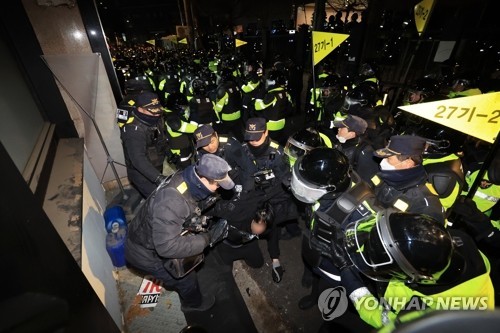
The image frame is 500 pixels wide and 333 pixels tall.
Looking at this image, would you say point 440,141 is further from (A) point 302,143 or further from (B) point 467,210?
(A) point 302,143

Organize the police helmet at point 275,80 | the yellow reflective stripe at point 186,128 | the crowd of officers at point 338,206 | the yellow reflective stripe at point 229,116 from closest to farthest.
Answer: the crowd of officers at point 338,206 < the yellow reflective stripe at point 186,128 < the yellow reflective stripe at point 229,116 < the police helmet at point 275,80

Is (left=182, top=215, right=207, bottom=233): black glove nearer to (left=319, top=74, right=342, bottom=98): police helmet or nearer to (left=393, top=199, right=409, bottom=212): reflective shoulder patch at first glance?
(left=393, top=199, right=409, bottom=212): reflective shoulder patch

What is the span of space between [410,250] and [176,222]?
6.97ft

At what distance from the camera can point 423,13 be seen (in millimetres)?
6449

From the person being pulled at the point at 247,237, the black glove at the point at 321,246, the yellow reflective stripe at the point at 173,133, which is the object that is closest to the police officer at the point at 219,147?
the person being pulled at the point at 247,237

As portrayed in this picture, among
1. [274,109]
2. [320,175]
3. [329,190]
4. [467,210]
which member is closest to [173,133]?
[274,109]

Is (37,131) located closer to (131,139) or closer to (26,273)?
(131,139)

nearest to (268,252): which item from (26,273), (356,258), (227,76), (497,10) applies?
(356,258)

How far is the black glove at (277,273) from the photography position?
409cm

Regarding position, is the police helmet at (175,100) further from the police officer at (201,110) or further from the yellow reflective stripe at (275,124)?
the yellow reflective stripe at (275,124)

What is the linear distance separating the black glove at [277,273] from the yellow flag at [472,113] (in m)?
3.08

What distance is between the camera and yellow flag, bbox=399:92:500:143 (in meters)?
2.45

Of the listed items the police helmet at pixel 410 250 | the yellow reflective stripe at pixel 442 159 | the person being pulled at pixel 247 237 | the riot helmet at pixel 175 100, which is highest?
the police helmet at pixel 410 250

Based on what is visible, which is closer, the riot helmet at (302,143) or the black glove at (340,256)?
the black glove at (340,256)
